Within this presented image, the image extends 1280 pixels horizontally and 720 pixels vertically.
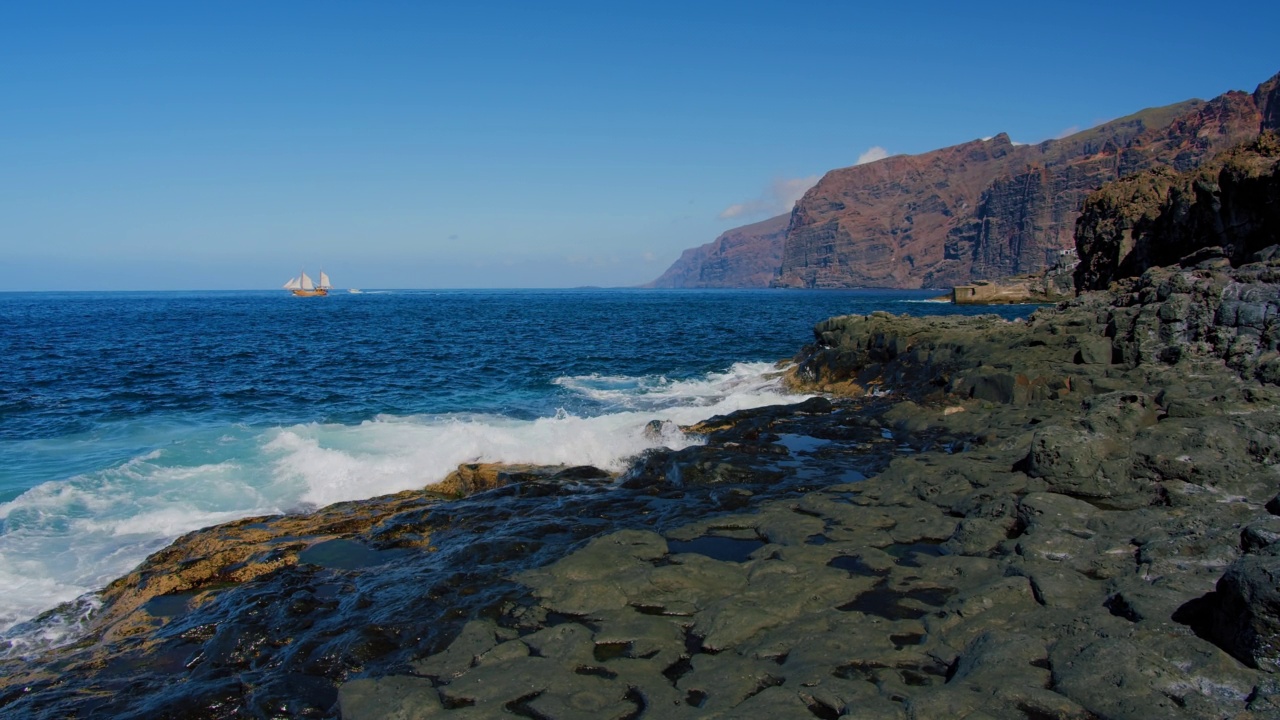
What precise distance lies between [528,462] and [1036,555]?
31.8 ft

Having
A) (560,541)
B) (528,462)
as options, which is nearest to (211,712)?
(560,541)

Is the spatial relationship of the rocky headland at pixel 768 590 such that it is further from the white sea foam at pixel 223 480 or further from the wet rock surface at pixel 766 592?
the white sea foam at pixel 223 480

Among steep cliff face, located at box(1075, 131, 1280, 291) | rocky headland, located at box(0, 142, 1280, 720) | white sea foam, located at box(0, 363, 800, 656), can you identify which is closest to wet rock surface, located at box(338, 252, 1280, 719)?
rocky headland, located at box(0, 142, 1280, 720)

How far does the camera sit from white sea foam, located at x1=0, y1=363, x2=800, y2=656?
10133 millimetres

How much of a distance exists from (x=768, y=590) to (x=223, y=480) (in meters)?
12.7

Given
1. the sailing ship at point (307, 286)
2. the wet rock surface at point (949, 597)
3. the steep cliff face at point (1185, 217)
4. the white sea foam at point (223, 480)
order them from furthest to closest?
the sailing ship at point (307, 286) → the steep cliff face at point (1185, 217) → the white sea foam at point (223, 480) → the wet rock surface at point (949, 597)

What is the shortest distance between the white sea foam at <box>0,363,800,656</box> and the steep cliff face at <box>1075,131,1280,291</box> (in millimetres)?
17793

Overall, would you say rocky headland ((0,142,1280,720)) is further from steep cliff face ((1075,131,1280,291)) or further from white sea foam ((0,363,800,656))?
steep cliff face ((1075,131,1280,291))

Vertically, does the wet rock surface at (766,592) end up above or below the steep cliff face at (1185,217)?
below

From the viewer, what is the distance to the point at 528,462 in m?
14.6

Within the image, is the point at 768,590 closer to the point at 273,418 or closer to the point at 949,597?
the point at 949,597

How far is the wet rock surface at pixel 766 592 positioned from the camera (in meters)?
5.60

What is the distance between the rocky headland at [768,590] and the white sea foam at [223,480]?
1078mm

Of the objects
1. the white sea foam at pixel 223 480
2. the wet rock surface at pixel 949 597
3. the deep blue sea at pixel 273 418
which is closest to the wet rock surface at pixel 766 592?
the wet rock surface at pixel 949 597
